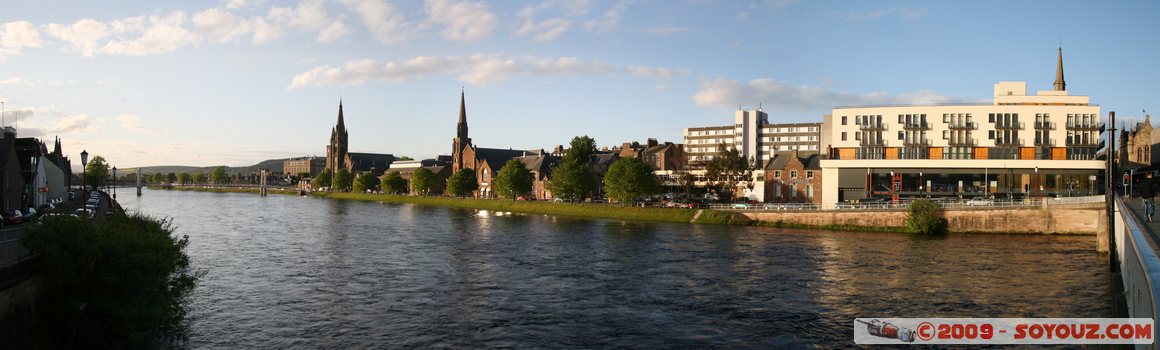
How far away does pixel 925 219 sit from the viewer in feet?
230

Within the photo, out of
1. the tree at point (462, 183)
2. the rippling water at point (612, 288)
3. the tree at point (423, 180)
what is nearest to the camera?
the rippling water at point (612, 288)

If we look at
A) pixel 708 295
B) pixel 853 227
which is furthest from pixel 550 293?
pixel 853 227

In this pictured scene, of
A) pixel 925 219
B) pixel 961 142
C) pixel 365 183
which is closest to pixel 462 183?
pixel 365 183

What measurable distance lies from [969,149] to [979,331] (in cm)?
7252

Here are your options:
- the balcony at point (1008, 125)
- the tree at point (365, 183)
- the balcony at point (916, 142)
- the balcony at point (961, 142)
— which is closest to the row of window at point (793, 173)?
the balcony at point (916, 142)

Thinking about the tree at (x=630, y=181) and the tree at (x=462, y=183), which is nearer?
the tree at (x=630, y=181)

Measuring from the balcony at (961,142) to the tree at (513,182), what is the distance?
225 ft

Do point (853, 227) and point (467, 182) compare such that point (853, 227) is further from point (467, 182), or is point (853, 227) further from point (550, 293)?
point (467, 182)

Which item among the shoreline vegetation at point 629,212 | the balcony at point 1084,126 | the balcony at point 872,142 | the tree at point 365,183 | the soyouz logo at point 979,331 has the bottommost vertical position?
the soyouz logo at point 979,331

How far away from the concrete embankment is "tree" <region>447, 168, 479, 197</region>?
280 feet

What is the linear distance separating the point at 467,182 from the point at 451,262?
99.5m

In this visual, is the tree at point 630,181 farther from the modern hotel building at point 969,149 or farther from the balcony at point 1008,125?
the balcony at point 1008,125

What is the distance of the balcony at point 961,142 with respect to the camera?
299 feet

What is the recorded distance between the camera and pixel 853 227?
75.4 meters
